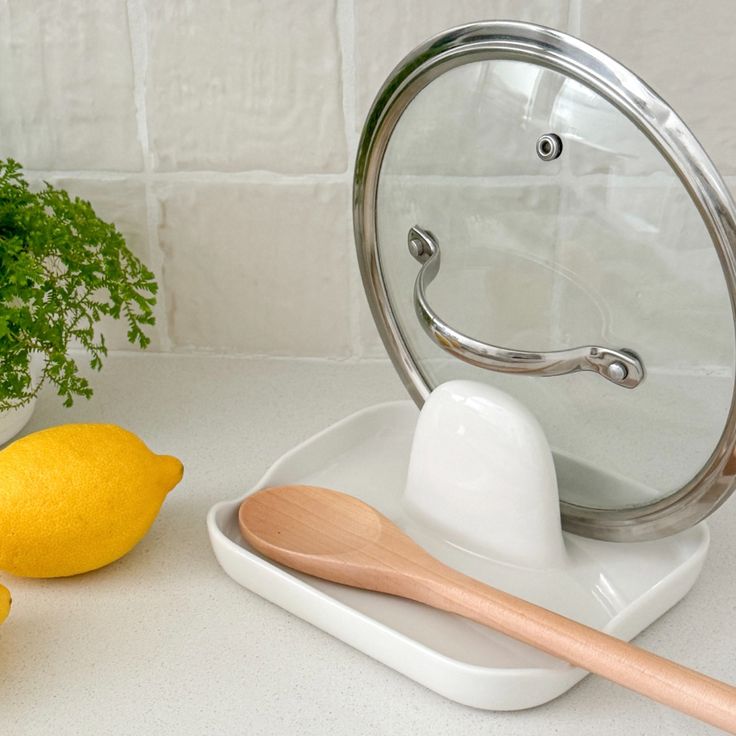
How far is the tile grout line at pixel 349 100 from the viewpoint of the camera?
2.29ft

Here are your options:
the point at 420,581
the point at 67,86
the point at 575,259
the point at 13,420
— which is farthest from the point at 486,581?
the point at 67,86

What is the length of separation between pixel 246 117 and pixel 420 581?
1.35 ft

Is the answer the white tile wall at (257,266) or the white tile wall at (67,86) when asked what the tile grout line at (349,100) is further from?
the white tile wall at (67,86)

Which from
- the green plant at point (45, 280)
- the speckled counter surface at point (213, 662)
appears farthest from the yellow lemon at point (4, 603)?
the green plant at point (45, 280)

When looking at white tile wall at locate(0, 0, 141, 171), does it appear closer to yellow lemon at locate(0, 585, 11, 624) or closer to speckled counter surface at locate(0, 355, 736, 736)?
speckled counter surface at locate(0, 355, 736, 736)

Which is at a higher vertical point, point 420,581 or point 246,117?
point 246,117

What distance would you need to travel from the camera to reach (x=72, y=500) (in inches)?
19.8

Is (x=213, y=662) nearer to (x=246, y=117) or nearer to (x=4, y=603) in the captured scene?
(x=4, y=603)

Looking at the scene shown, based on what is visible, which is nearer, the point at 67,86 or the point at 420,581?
the point at 420,581

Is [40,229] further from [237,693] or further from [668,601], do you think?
[668,601]

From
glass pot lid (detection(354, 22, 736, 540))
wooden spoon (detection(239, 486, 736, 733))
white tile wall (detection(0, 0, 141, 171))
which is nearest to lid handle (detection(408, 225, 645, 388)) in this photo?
glass pot lid (detection(354, 22, 736, 540))

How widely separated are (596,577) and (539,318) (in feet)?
0.46

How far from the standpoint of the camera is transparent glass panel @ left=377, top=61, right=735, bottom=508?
417 mm

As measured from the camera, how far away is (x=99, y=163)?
30.6 inches
